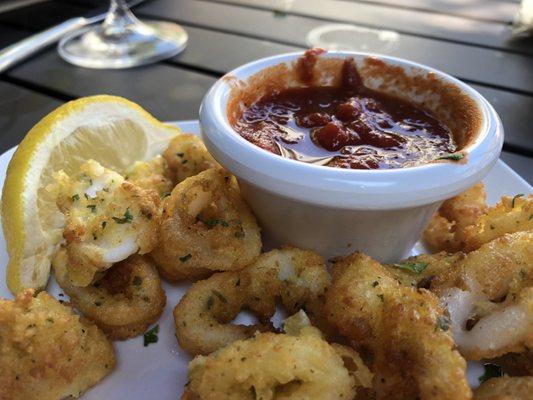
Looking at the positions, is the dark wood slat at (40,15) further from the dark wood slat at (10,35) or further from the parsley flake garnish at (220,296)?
the parsley flake garnish at (220,296)

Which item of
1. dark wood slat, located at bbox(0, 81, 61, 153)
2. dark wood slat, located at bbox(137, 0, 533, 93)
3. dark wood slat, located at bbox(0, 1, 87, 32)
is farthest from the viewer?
dark wood slat, located at bbox(0, 1, 87, 32)

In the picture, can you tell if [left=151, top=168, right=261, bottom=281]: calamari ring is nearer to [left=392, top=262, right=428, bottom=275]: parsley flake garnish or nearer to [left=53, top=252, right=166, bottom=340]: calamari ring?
[left=53, top=252, right=166, bottom=340]: calamari ring

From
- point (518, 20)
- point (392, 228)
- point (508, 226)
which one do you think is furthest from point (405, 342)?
point (518, 20)

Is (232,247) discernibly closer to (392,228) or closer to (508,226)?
(392,228)

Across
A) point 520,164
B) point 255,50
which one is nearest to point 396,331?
point 520,164

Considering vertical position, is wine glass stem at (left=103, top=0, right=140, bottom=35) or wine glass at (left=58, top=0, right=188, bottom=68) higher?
wine glass stem at (left=103, top=0, right=140, bottom=35)

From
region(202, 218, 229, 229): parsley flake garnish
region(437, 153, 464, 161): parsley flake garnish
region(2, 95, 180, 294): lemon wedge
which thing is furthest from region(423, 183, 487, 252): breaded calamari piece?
region(2, 95, 180, 294): lemon wedge

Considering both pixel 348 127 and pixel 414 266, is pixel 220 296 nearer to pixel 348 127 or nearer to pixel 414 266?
pixel 414 266

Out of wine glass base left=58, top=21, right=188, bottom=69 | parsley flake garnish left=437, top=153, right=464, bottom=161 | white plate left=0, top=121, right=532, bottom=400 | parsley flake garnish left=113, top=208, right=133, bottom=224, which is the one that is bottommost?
white plate left=0, top=121, right=532, bottom=400
